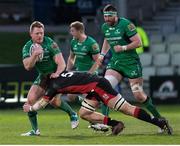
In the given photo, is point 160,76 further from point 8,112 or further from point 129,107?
point 129,107

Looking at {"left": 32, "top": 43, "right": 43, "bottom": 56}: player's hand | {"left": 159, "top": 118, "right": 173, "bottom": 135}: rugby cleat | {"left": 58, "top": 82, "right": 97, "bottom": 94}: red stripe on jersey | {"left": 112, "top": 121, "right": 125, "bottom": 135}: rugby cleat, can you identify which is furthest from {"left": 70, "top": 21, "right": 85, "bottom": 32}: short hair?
{"left": 159, "top": 118, "right": 173, "bottom": 135}: rugby cleat

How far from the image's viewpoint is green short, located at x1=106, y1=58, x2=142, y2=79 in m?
17.0

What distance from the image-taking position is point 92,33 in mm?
31641

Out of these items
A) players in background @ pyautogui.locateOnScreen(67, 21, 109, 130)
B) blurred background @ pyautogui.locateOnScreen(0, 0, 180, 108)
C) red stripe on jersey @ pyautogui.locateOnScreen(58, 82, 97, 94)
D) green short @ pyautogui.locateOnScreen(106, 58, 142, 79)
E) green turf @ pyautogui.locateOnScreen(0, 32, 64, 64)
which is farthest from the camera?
green turf @ pyautogui.locateOnScreen(0, 32, 64, 64)

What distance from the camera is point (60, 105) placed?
1720cm

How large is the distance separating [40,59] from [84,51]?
9.36ft

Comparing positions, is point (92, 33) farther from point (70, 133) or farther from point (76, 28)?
point (70, 133)

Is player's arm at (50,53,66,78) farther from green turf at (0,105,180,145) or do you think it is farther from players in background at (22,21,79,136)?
green turf at (0,105,180,145)

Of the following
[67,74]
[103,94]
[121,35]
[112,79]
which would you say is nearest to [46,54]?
[67,74]

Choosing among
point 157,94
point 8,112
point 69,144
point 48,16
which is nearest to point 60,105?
point 69,144

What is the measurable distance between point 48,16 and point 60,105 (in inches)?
968

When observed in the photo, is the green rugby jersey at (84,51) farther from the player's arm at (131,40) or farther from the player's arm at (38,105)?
the player's arm at (38,105)

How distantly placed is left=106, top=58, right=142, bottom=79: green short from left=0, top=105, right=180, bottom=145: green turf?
3.42ft

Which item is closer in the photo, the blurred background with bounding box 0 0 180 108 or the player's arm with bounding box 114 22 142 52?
the player's arm with bounding box 114 22 142 52
